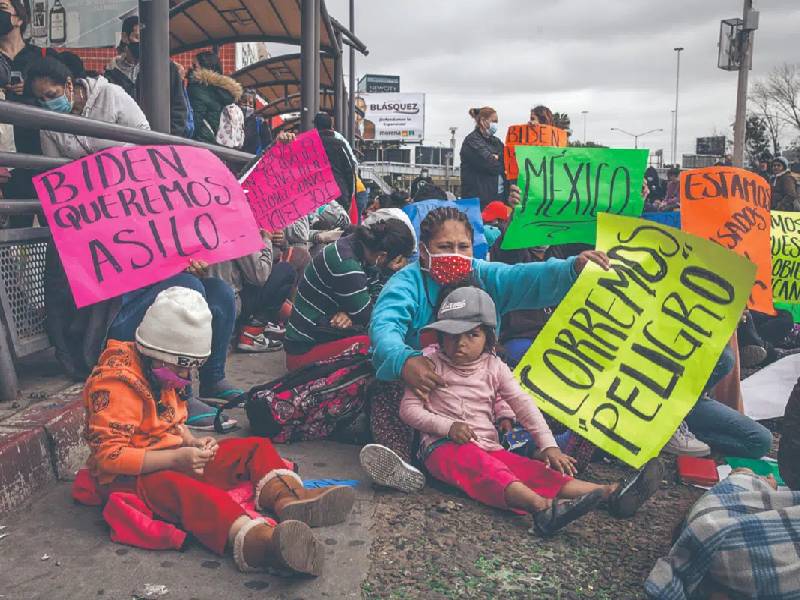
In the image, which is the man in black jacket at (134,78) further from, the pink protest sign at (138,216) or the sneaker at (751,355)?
the sneaker at (751,355)

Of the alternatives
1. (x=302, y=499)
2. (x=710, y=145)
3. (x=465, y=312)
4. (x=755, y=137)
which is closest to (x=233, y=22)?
(x=465, y=312)

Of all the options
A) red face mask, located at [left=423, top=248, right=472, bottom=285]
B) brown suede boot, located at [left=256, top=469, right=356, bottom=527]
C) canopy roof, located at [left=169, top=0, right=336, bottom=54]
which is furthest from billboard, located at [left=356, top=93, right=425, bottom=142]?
brown suede boot, located at [left=256, top=469, right=356, bottom=527]

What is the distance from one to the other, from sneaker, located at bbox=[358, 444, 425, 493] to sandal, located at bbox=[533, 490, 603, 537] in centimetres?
54

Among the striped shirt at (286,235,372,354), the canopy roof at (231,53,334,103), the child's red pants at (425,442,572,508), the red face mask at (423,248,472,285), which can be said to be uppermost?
the canopy roof at (231,53,334,103)

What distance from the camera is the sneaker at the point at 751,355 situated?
6.84m

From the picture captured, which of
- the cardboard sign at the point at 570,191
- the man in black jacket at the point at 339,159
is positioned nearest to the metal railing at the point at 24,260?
the cardboard sign at the point at 570,191

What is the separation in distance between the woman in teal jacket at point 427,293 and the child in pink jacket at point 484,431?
0.13m

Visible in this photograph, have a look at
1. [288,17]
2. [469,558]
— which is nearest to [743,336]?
[469,558]

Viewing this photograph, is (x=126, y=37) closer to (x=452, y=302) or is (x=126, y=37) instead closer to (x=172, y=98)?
(x=172, y=98)

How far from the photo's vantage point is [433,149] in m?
70.8

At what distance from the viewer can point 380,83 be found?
247ft

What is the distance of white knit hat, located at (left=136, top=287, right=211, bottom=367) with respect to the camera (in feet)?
9.85

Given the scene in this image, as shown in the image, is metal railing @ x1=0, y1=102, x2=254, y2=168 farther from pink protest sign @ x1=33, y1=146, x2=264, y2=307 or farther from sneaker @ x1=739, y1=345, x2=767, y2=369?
sneaker @ x1=739, y1=345, x2=767, y2=369

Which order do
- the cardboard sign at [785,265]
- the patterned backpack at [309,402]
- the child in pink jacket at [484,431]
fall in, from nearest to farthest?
the child in pink jacket at [484,431], the patterned backpack at [309,402], the cardboard sign at [785,265]
